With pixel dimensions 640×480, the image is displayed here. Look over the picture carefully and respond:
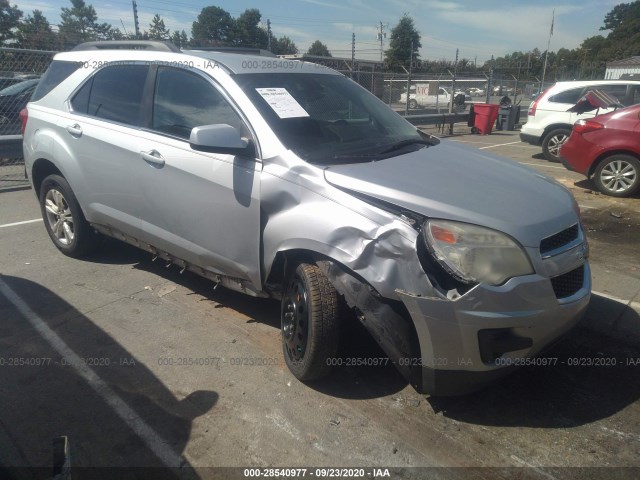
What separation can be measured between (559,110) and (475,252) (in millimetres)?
10041

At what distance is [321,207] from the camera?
272 centimetres

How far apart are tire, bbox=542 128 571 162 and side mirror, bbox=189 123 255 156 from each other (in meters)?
9.92

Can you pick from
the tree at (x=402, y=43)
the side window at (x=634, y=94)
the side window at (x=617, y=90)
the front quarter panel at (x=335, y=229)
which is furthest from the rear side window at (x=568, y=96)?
the tree at (x=402, y=43)


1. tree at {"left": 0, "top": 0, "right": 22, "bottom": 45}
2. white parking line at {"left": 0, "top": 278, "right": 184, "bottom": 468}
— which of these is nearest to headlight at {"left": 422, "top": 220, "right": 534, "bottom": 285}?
white parking line at {"left": 0, "top": 278, "right": 184, "bottom": 468}

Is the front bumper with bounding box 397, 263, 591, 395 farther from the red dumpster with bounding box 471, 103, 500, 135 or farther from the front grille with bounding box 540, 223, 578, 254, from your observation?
the red dumpster with bounding box 471, 103, 500, 135

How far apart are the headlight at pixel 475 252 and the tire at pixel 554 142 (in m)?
9.86

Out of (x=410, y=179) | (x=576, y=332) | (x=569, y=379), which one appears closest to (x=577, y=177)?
(x=576, y=332)

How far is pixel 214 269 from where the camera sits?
3504 mm

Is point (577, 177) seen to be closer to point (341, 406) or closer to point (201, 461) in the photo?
point (341, 406)

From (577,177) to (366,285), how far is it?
8432mm

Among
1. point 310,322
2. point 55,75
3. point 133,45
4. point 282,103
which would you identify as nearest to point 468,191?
point 310,322

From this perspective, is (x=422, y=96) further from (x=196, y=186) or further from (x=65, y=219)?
(x=196, y=186)

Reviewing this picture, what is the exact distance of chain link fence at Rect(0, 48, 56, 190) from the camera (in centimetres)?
927

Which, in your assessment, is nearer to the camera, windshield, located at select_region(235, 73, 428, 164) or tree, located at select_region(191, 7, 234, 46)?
windshield, located at select_region(235, 73, 428, 164)
